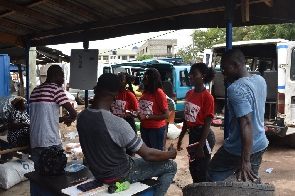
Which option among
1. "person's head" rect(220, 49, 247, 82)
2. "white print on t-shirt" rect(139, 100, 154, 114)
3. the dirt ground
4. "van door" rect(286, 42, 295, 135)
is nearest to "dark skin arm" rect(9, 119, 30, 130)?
the dirt ground

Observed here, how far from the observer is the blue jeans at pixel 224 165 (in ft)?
9.19

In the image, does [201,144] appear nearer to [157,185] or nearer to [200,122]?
[200,122]

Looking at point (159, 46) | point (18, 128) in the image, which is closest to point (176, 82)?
point (18, 128)

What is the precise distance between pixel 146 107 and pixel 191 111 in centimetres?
117

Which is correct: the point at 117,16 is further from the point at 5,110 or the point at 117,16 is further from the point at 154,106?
the point at 5,110

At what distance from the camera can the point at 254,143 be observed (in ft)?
8.85

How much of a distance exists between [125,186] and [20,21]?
4472mm

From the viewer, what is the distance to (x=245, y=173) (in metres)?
2.56

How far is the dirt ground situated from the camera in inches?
195

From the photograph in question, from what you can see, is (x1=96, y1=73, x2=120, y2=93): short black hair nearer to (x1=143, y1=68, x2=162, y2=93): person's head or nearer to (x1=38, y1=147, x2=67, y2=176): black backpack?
(x1=38, y1=147, x2=67, y2=176): black backpack

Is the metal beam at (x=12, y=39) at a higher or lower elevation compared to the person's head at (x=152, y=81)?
higher

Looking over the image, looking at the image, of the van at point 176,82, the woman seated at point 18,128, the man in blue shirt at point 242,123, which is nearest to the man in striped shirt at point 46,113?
the woman seated at point 18,128

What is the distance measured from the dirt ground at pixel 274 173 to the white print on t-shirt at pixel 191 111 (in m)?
1.75

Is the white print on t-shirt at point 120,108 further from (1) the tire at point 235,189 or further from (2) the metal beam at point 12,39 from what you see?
(2) the metal beam at point 12,39
